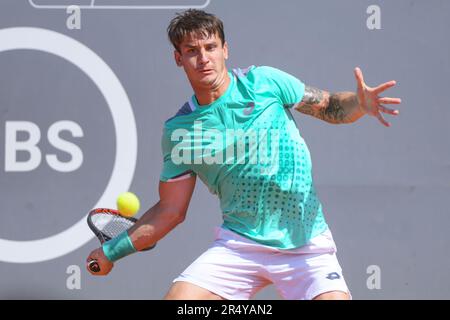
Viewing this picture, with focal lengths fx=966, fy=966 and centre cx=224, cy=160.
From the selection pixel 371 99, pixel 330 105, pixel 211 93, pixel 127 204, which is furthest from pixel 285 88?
pixel 127 204

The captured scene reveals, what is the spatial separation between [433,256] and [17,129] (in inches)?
98.1

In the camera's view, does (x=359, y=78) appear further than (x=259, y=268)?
No

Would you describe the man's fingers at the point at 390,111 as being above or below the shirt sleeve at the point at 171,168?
above

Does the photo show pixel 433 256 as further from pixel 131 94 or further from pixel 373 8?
pixel 131 94

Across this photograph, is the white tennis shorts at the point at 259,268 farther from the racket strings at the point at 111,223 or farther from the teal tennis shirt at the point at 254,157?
the racket strings at the point at 111,223

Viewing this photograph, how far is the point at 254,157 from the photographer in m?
4.10

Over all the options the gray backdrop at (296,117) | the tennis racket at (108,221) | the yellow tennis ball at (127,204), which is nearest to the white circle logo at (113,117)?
the gray backdrop at (296,117)

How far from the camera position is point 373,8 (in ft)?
17.8

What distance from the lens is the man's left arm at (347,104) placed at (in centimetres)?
395

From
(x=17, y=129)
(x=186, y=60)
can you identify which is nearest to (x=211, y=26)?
(x=186, y=60)

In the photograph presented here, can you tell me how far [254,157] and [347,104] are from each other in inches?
18.2

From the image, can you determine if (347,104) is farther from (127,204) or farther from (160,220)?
(127,204)

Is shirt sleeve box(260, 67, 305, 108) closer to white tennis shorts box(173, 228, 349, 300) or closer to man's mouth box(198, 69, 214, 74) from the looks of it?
man's mouth box(198, 69, 214, 74)
